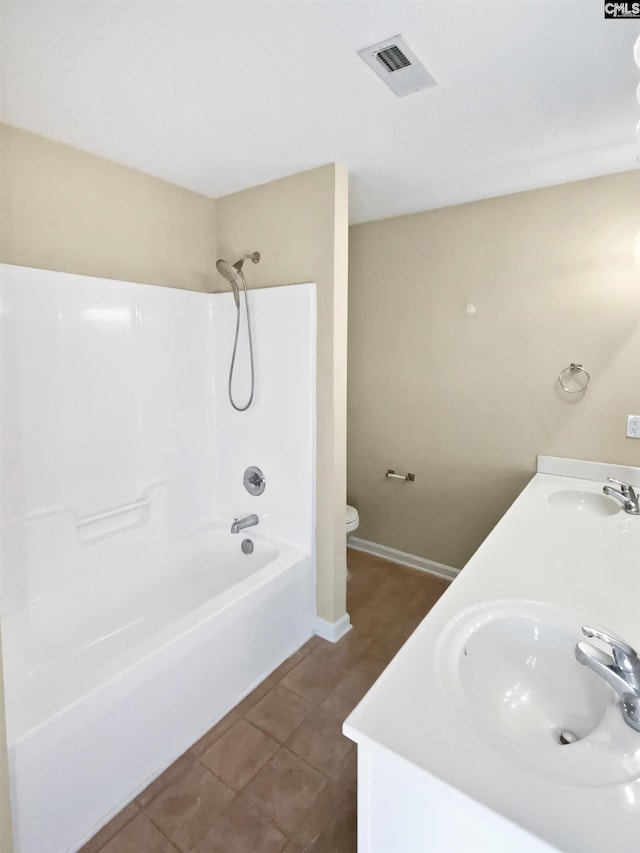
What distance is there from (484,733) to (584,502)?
1.66m

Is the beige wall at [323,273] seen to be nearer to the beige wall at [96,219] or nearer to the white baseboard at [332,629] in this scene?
the white baseboard at [332,629]

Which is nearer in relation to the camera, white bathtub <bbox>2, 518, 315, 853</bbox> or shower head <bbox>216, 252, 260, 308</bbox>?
white bathtub <bbox>2, 518, 315, 853</bbox>

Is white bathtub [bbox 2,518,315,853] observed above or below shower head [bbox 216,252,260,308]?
below

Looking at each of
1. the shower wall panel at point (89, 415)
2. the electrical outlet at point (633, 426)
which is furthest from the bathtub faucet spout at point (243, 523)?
the electrical outlet at point (633, 426)

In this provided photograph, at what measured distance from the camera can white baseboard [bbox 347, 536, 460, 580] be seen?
298cm

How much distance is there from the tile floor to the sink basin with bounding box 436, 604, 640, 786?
82 centimetres

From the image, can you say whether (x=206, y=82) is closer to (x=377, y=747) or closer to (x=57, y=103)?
(x=57, y=103)

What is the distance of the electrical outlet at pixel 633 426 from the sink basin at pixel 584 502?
371mm

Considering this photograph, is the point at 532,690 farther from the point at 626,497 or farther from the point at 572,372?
the point at 572,372

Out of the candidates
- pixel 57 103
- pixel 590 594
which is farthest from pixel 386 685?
pixel 57 103

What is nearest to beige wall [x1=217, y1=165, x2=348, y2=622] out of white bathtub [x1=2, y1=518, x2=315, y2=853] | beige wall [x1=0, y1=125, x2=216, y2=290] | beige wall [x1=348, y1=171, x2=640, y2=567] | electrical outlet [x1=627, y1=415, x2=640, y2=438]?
white bathtub [x1=2, y1=518, x2=315, y2=853]

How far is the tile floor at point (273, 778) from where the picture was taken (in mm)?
1411

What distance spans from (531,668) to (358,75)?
70.5 inches

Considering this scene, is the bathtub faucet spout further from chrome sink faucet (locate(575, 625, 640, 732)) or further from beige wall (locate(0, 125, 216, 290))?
chrome sink faucet (locate(575, 625, 640, 732))
